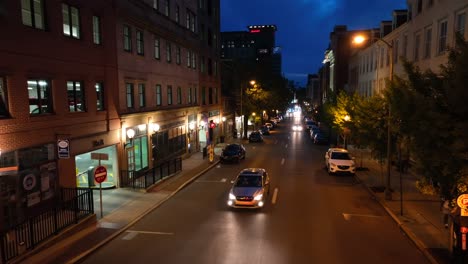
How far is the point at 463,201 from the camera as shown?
378 inches

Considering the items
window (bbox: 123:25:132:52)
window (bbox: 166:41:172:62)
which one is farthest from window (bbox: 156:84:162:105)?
window (bbox: 123:25:132:52)

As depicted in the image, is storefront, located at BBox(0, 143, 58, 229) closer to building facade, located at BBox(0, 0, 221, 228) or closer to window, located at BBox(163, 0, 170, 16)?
building facade, located at BBox(0, 0, 221, 228)

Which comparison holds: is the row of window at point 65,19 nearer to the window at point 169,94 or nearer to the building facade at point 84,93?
the building facade at point 84,93

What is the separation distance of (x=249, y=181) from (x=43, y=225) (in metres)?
9.14

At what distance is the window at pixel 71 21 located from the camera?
16281 millimetres

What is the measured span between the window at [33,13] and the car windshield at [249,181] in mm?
10785

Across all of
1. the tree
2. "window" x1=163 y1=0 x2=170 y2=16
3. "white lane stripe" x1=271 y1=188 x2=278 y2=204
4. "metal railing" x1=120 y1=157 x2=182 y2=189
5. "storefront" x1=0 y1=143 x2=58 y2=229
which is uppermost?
"window" x1=163 y1=0 x2=170 y2=16

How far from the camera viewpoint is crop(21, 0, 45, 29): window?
13.8 meters

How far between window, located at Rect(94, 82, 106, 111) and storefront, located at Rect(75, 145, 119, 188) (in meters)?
2.22

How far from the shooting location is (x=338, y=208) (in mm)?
17656

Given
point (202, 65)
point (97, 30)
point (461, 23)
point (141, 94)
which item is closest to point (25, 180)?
point (97, 30)

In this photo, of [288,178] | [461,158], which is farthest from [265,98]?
[461,158]

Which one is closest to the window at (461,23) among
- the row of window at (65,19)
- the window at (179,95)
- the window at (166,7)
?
the row of window at (65,19)

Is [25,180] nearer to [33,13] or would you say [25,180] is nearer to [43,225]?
[43,225]
